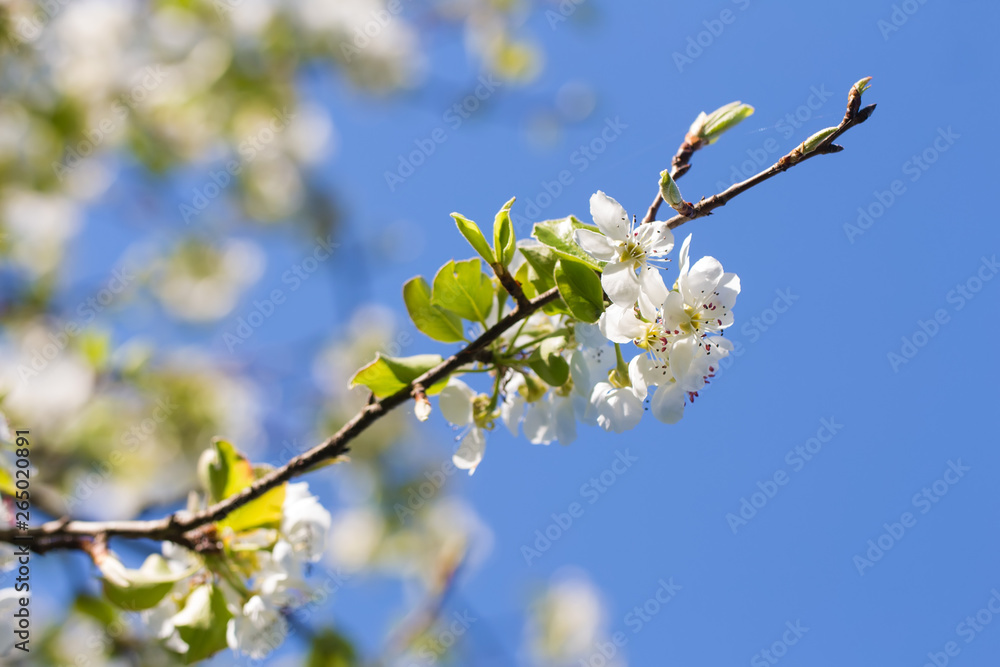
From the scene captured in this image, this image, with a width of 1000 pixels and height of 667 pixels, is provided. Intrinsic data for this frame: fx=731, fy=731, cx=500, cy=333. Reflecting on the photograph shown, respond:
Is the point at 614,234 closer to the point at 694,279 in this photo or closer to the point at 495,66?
the point at 694,279

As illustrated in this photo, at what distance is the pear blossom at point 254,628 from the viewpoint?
128 centimetres

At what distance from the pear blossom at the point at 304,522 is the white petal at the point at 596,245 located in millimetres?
686

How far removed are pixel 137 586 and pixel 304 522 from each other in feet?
0.95

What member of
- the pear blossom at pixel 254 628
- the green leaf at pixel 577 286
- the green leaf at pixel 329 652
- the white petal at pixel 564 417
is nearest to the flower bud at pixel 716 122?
the green leaf at pixel 577 286

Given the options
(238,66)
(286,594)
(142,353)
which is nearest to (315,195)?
(238,66)

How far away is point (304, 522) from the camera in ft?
4.28

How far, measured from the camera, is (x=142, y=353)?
2.16 m

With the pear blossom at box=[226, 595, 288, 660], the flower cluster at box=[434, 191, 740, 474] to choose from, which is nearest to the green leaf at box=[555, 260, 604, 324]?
the flower cluster at box=[434, 191, 740, 474]

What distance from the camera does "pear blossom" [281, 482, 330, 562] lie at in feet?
4.26

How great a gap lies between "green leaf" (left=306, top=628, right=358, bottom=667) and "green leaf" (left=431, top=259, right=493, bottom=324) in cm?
106

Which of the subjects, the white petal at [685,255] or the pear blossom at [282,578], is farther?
the pear blossom at [282,578]

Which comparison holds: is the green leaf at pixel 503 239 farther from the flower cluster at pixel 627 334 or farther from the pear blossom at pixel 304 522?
the pear blossom at pixel 304 522

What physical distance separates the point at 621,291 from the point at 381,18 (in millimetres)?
4786

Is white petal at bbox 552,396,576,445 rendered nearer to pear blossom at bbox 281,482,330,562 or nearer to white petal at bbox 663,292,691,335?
white petal at bbox 663,292,691,335
